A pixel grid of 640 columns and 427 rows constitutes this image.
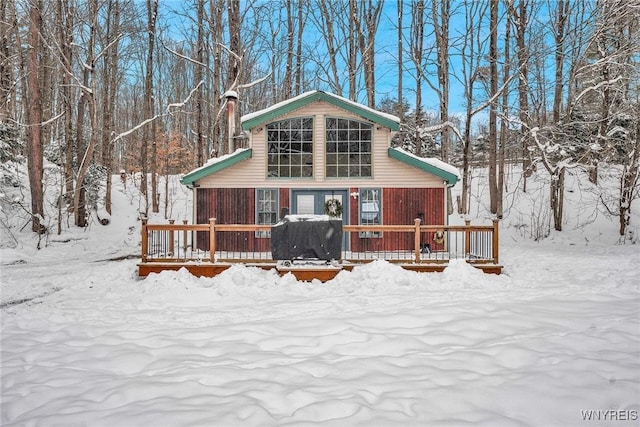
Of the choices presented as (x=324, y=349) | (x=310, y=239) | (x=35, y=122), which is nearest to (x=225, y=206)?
(x=310, y=239)

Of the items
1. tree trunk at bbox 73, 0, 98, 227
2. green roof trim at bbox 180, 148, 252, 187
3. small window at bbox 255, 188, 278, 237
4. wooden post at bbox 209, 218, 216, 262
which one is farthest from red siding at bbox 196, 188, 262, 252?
tree trunk at bbox 73, 0, 98, 227

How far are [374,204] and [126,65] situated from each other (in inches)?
771

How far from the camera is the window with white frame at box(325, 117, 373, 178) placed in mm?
11898

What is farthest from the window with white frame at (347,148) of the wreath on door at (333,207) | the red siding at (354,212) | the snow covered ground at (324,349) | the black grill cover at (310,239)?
the snow covered ground at (324,349)

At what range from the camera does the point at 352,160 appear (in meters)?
Answer: 11.9

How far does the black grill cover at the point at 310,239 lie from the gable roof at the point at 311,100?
201 inches

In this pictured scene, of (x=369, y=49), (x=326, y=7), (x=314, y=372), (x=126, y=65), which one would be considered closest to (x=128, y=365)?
(x=314, y=372)

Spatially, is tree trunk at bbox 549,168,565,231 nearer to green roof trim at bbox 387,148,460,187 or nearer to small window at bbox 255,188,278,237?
green roof trim at bbox 387,148,460,187

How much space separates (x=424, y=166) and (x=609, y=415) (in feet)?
30.2

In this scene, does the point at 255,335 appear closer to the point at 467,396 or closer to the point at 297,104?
the point at 467,396

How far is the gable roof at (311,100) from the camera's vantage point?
11531 millimetres

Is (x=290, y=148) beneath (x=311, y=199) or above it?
above

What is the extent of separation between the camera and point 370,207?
1179 centimetres

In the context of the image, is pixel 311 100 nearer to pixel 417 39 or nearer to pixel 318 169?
pixel 318 169
